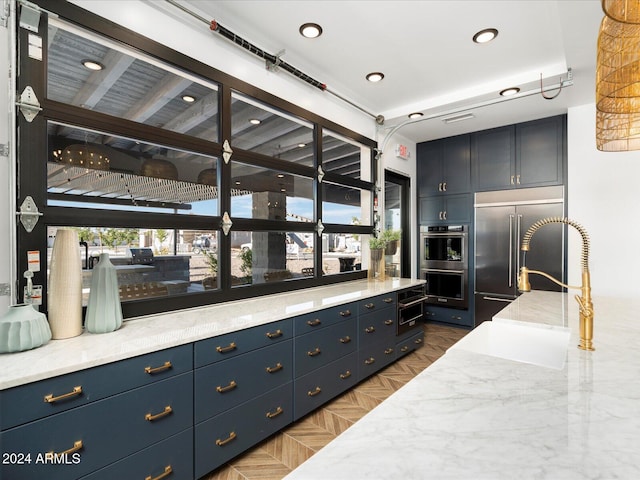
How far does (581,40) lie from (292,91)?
2.29 meters

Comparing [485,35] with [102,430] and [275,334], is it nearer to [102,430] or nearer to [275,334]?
[275,334]

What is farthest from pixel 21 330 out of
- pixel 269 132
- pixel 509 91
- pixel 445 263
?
pixel 445 263

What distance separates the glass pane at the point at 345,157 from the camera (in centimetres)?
358

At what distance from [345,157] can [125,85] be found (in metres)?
2.42

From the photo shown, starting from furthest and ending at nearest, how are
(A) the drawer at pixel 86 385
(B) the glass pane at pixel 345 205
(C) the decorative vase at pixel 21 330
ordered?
1. (B) the glass pane at pixel 345 205
2. (C) the decorative vase at pixel 21 330
3. (A) the drawer at pixel 86 385

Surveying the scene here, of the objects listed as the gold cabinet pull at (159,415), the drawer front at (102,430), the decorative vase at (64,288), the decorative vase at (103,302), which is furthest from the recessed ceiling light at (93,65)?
the gold cabinet pull at (159,415)

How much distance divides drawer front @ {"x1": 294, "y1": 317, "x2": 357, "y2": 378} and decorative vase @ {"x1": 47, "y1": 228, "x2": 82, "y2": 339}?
1264 mm

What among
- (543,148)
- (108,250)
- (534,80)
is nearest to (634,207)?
(543,148)

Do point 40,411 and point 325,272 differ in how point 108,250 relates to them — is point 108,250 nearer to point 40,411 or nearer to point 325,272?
point 40,411

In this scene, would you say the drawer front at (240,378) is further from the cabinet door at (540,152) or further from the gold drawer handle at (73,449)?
the cabinet door at (540,152)

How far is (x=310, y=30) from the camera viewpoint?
250 cm

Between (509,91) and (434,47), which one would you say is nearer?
(434,47)

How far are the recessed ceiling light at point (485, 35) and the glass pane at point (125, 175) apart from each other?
230 centimetres

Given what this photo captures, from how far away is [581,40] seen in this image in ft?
7.93
